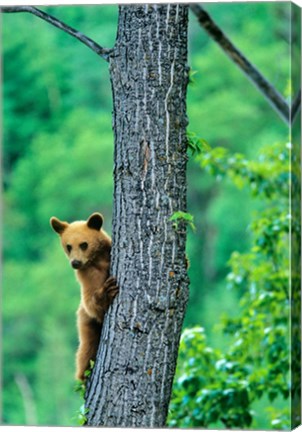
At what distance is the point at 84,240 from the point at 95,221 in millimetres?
92

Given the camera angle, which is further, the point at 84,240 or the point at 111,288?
the point at 84,240

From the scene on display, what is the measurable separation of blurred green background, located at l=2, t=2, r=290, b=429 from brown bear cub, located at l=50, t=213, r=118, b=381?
4.03ft

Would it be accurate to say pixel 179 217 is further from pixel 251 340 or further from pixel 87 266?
pixel 251 340

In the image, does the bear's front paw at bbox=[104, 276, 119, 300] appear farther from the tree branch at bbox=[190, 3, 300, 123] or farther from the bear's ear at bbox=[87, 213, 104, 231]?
the tree branch at bbox=[190, 3, 300, 123]

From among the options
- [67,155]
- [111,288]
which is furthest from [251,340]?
[67,155]

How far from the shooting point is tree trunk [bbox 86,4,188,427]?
126 inches

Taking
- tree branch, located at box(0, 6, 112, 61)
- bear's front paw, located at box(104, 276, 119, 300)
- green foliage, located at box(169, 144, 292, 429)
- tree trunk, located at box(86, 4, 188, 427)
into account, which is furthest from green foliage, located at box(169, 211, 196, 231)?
green foliage, located at box(169, 144, 292, 429)

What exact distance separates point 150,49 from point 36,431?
177cm

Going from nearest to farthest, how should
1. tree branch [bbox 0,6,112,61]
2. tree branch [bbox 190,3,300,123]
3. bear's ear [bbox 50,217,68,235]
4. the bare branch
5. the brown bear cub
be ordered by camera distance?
tree branch [bbox 0,6,112,61]
the brown bear cub
bear's ear [bbox 50,217,68,235]
the bare branch
tree branch [bbox 190,3,300,123]

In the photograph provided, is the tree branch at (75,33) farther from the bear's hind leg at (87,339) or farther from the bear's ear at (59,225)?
the bear's hind leg at (87,339)

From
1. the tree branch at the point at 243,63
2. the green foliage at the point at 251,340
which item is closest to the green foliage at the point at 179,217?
the green foliage at the point at 251,340

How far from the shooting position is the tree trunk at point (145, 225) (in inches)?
126

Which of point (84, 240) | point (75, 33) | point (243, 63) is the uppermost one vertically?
point (243, 63)

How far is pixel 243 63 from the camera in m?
4.64
